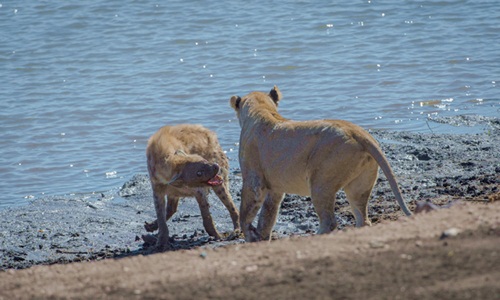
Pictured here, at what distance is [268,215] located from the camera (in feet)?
30.0

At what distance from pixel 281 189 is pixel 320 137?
0.88 metres

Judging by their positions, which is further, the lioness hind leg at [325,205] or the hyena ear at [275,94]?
the hyena ear at [275,94]

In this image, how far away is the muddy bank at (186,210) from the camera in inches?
392

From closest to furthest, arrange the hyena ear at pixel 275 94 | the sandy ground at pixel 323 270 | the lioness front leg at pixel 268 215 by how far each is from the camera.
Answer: the sandy ground at pixel 323 270 → the lioness front leg at pixel 268 215 → the hyena ear at pixel 275 94

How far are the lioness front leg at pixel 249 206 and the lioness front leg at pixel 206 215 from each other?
2.97 ft

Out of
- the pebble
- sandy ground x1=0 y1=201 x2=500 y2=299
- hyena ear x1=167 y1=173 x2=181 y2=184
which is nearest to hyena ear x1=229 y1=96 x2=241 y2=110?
hyena ear x1=167 y1=173 x2=181 y2=184

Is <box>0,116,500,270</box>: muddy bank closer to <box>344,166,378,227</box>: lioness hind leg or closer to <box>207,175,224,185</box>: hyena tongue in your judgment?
<box>207,175,224,185</box>: hyena tongue

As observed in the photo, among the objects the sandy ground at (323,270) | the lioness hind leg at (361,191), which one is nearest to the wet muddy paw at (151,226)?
the lioness hind leg at (361,191)

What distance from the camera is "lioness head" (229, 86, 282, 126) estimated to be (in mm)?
9672

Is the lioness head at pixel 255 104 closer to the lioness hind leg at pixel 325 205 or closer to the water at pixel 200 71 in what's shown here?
the lioness hind leg at pixel 325 205

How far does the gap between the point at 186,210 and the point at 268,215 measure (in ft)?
8.12

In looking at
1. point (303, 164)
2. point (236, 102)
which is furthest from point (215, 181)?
point (303, 164)

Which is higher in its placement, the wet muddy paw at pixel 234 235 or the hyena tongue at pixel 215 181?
the hyena tongue at pixel 215 181

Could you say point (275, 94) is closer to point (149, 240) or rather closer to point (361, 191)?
point (149, 240)
